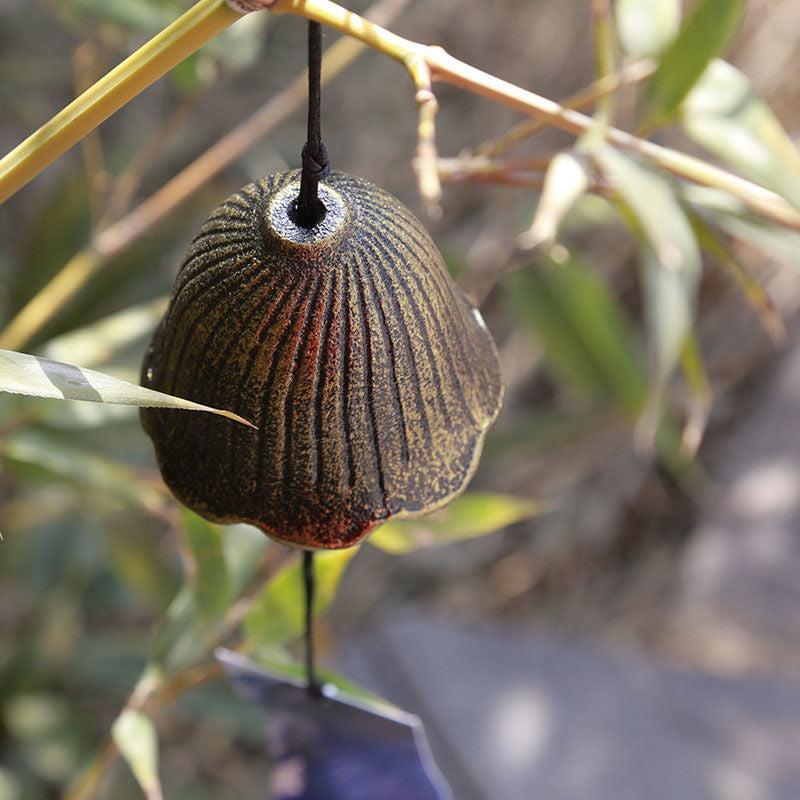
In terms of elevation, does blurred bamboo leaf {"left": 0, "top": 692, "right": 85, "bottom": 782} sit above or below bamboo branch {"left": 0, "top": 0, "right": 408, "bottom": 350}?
below

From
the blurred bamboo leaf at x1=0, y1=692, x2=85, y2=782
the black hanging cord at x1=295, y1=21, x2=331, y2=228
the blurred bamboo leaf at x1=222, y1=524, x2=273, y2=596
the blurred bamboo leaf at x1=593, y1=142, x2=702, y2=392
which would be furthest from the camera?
the blurred bamboo leaf at x1=0, y1=692, x2=85, y2=782

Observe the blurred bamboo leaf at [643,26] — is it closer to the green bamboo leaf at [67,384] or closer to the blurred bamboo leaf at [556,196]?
the blurred bamboo leaf at [556,196]

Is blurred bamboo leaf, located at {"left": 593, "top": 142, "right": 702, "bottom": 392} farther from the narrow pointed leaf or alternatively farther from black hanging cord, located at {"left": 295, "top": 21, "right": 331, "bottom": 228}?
black hanging cord, located at {"left": 295, "top": 21, "right": 331, "bottom": 228}

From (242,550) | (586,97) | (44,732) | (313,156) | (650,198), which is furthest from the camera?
(44,732)

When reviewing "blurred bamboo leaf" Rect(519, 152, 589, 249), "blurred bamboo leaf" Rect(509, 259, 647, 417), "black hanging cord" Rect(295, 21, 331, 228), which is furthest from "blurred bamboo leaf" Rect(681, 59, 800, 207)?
"blurred bamboo leaf" Rect(509, 259, 647, 417)

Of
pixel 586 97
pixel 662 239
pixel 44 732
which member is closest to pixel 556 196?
pixel 662 239

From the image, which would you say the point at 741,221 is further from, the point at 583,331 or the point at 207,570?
the point at 583,331

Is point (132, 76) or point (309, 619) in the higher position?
point (132, 76)

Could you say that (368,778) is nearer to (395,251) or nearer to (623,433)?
(395,251)
